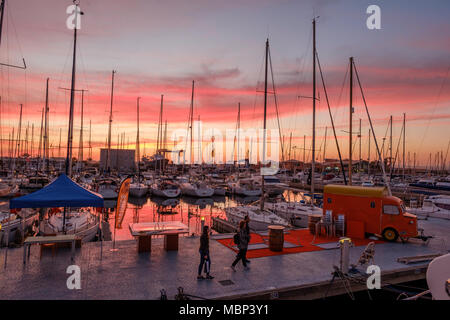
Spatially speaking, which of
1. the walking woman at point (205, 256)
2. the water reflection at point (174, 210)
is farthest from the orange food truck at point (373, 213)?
the water reflection at point (174, 210)

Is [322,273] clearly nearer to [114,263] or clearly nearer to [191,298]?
[191,298]

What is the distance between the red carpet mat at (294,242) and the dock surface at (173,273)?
0.52m

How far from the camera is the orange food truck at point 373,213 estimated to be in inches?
583

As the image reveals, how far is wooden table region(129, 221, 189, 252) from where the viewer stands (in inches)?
473

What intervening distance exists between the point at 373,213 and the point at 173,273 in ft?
35.3

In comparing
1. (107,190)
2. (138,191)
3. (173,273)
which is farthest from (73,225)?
(138,191)

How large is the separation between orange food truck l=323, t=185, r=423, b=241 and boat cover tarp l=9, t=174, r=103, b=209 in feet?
39.2

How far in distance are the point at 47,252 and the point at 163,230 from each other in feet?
15.2

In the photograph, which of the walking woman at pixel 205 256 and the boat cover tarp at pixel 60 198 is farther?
the boat cover tarp at pixel 60 198

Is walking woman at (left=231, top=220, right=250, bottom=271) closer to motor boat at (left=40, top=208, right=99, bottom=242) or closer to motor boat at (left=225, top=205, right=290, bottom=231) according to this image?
motor boat at (left=225, top=205, right=290, bottom=231)

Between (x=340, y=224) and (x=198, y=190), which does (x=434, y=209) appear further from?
(x=198, y=190)

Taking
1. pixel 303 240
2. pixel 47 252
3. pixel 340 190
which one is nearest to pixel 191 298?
pixel 47 252

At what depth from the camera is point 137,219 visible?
3108cm

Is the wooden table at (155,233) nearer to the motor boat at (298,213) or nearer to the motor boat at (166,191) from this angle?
the motor boat at (298,213)
